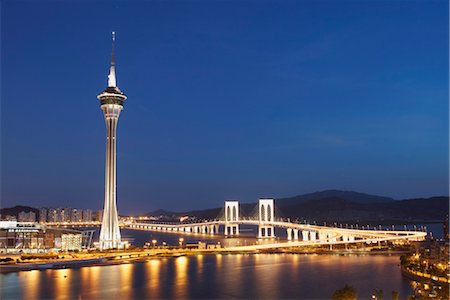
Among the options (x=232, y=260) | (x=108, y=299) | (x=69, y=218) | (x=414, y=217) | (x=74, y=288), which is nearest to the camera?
(x=108, y=299)

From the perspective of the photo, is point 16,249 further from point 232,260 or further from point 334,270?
point 334,270

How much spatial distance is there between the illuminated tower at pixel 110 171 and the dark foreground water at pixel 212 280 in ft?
6.57

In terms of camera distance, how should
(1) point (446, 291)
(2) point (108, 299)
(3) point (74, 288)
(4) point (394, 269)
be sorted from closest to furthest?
(1) point (446, 291), (2) point (108, 299), (3) point (74, 288), (4) point (394, 269)

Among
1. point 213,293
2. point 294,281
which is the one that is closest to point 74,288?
point 213,293

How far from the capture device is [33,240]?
14312 millimetres

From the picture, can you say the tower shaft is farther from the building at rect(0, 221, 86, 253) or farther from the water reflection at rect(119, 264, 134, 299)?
the water reflection at rect(119, 264, 134, 299)

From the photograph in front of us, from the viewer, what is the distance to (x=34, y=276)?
10.2m

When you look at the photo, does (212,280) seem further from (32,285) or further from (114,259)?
(114,259)

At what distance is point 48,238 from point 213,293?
23.9 feet

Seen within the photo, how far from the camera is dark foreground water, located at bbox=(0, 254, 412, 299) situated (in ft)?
28.5

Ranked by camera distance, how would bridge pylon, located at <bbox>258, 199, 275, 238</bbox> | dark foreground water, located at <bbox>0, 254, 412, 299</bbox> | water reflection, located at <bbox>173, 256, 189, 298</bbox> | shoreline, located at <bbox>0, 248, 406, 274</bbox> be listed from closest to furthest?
dark foreground water, located at <bbox>0, 254, 412, 299</bbox> → water reflection, located at <bbox>173, 256, 189, 298</bbox> → shoreline, located at <bbox>0, 248, 406, 274</bbox> → bridge pylon, located at <bbox>258, 199, 275, 238</bbox>

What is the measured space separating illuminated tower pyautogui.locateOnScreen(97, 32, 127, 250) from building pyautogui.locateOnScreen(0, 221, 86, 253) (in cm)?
94

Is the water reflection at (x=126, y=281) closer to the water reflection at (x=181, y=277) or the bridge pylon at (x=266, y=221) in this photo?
the water reflection at (x=181, y=277)

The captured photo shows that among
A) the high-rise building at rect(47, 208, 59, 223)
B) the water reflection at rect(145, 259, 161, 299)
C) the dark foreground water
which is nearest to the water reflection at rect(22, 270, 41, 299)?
the dark foreground water
